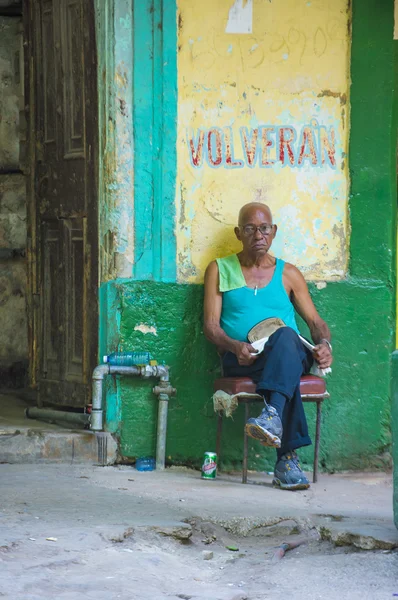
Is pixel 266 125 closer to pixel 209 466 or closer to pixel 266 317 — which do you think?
pixel 266 317

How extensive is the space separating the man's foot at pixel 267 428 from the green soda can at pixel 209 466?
545 mm

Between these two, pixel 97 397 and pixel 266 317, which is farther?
pixel 97 397

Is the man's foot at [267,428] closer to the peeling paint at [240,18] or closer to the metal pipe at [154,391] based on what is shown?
the metal pipe at [154,391]

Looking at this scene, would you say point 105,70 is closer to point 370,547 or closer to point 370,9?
point 370,9

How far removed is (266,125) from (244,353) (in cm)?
141

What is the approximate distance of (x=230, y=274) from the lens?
5.79 meters

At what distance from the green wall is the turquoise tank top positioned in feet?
0.73

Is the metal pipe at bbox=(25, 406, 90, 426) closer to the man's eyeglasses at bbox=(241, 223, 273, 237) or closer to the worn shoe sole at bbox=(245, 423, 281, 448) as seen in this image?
the worn shoe sole at bbox=(245, 423, 281, 448)

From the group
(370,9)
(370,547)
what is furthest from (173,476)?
(370,9)

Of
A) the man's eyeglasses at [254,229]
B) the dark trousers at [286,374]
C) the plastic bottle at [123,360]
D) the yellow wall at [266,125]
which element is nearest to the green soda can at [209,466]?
the dark trousers at [286,374]

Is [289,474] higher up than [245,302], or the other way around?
[245,302]

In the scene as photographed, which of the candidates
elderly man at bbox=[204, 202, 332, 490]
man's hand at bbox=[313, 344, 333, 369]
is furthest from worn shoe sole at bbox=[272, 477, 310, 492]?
man's hand at bbox=[313, 344, 333, 369]

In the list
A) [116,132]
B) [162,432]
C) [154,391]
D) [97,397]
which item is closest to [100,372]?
[97,397]

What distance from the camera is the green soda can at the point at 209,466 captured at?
5.69 meters
